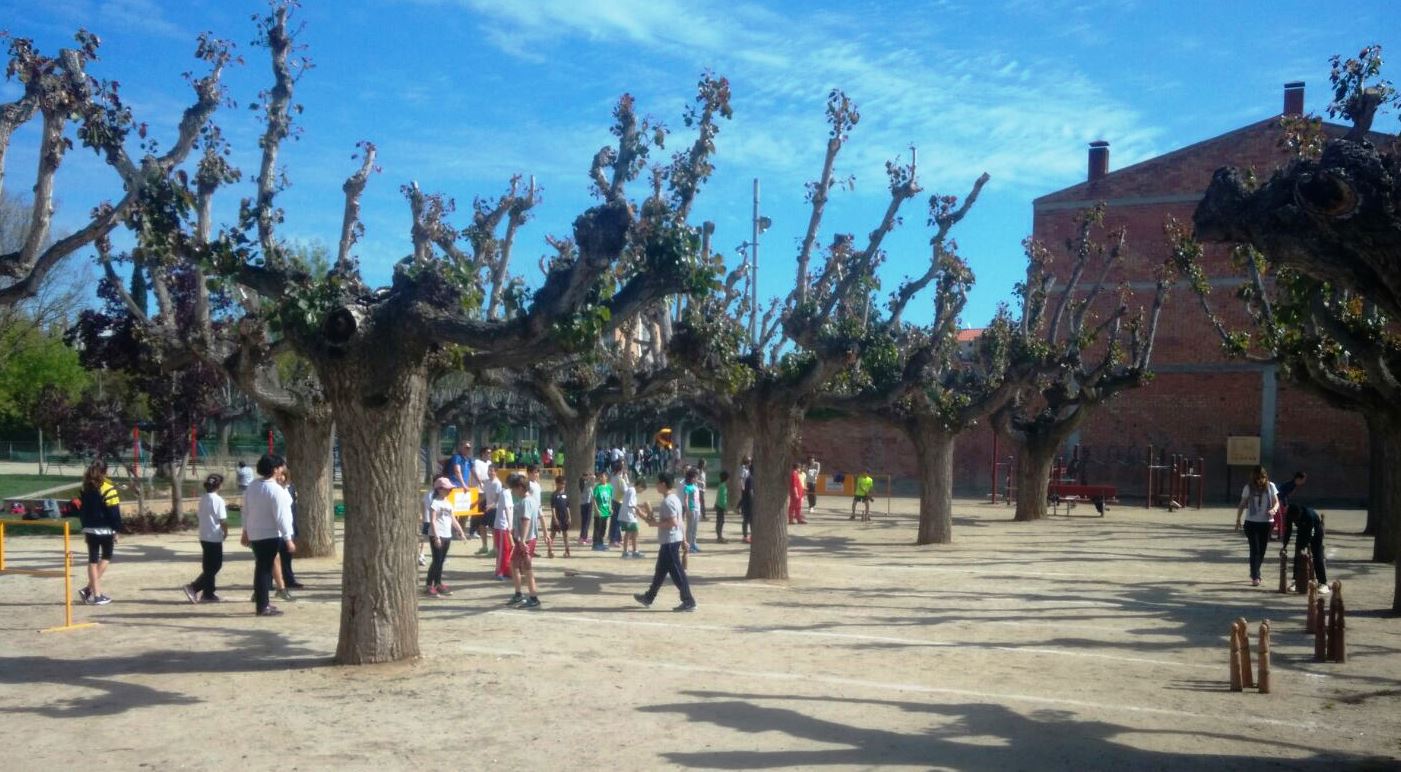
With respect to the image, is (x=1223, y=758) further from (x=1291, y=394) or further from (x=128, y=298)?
(x=1291, y=394)

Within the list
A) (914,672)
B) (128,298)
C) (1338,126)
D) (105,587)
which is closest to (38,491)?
(128,298)

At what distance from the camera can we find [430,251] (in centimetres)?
1642

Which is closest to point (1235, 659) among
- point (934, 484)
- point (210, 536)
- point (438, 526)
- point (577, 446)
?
point (438, 526)

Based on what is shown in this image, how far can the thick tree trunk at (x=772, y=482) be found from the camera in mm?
14891

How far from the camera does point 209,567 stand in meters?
12.4

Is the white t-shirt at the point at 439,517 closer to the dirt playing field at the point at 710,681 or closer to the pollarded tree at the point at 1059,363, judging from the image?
the dirt playing field at the point at 710,681

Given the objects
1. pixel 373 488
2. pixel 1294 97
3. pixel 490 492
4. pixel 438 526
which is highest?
pixel 1294 97

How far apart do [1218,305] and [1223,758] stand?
35533 millimetres

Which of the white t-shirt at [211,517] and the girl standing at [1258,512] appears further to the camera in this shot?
the girl standing at [1258,512]

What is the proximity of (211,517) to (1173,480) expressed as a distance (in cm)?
3246

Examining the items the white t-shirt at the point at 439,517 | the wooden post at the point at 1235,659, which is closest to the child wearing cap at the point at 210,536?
the white t-shirt at the point at 439,517

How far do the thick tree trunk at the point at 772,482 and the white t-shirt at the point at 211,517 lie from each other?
657 centimetres

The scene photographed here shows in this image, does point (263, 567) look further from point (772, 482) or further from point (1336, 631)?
point (1336, 631)

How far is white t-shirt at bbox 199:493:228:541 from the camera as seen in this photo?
12.1m
